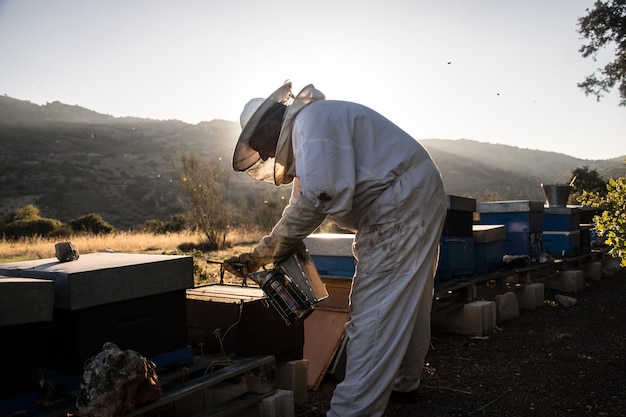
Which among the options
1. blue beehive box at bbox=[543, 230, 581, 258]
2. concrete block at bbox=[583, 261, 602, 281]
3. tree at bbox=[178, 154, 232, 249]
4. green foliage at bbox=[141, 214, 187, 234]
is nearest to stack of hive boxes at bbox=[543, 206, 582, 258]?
blue beehive box at bbox=[543, 230, 581, 258]

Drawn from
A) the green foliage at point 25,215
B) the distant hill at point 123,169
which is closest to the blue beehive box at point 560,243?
the distant hill at point 123,169

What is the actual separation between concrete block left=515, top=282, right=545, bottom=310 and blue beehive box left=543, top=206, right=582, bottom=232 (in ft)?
5.14

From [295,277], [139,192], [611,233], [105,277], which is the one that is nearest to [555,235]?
[611,233]

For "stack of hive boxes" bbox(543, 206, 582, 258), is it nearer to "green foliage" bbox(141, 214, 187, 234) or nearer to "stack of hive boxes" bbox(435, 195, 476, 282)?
"stack of hive boxes" bbox(435, 195, 476, 282)

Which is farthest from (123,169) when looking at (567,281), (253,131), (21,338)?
(21,338)

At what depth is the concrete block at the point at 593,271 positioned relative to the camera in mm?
8750

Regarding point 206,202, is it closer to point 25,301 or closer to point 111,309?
point 111,309

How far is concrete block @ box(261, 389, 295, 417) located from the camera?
2.66m

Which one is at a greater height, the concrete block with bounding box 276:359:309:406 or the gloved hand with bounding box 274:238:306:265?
the gloved hand with bounding box 274:238:306:265

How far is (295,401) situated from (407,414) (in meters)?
0.67

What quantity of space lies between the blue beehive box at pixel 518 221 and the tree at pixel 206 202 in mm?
10463

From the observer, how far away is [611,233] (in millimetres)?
4125

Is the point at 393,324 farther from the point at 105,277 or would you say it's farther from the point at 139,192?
the point at 139,192

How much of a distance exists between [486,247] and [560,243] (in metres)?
2.73
